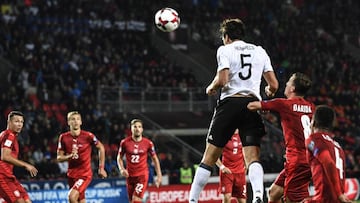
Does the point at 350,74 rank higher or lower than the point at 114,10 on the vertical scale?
lower

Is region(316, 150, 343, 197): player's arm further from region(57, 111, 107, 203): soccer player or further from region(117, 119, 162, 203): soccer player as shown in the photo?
region(117, 119, 162, 203): soccer player

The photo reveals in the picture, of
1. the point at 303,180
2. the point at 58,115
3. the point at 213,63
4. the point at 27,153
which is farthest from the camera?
the point at 213,63

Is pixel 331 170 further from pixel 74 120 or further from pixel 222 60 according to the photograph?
pixel 74 120

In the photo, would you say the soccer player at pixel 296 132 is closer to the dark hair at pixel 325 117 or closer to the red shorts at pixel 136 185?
the dark hair at pixel 325 117

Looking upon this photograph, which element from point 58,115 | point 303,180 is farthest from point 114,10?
point 303,180

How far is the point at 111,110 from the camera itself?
79.4 ft

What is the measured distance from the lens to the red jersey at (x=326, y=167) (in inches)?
267

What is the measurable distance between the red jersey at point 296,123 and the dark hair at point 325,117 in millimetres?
1550

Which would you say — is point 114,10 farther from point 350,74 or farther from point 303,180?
point 303,180

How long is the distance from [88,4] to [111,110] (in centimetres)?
773

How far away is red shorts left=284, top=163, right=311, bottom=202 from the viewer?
8.66 m

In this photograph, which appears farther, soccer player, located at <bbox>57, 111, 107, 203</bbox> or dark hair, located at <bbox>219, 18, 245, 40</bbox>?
soccer player, located at <bbox>57, 111, 107, 203</bbox>

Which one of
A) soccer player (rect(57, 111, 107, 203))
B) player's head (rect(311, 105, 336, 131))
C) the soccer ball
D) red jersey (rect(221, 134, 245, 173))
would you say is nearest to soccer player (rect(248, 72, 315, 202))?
player's head (rect(311, 105, 336, 131))

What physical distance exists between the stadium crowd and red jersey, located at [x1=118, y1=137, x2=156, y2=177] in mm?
5384
